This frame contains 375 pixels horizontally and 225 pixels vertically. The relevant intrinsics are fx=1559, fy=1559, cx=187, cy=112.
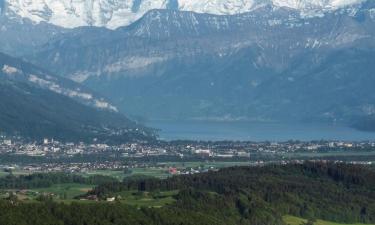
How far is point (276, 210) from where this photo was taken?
113m

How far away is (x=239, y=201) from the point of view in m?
114

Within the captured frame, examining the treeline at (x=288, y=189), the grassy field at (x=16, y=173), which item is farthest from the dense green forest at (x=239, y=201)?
the grassy field at (x=16, y=173)

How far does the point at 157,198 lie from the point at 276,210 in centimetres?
894

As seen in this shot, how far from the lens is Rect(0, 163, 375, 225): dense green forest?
98.9 m

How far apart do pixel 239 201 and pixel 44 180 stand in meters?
37.8

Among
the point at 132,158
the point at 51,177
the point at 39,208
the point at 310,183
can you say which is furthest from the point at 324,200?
the point at 132,158

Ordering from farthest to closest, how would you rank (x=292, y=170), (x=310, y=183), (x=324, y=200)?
(x=292, y=170), (x=310, y=183), (x=324, y=200)

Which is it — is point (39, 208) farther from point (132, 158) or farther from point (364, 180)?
point (132, 158)

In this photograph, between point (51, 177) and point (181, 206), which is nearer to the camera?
point (181, 206)

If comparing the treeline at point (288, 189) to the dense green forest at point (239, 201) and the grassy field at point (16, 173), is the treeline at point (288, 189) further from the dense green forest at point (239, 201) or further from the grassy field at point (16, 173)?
the grassy field at point (16, 173)

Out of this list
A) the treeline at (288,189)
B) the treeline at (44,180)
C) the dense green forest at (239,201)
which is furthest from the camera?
the treeline at (44,180)

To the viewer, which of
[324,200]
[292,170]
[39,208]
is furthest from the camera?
[292,170]

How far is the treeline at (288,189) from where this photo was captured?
11525 centimetres

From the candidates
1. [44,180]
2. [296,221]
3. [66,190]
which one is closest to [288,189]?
[296,221]
